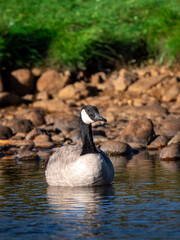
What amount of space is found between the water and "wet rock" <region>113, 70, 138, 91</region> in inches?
465

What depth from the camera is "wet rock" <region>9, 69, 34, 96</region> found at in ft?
80.2

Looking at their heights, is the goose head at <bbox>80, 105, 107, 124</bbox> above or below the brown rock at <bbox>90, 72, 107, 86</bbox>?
below

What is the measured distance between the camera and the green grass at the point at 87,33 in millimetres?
24812

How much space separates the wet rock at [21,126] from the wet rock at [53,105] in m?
2.97

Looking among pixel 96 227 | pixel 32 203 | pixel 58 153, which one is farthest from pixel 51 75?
pixel 96 227

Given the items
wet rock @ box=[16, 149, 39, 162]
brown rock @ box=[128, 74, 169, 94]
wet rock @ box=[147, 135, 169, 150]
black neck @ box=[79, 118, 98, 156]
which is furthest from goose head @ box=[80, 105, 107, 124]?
brown rock @ box=[128, 74, 169, 94]

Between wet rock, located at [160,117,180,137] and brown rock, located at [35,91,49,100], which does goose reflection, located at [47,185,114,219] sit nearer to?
wet rock, located at [160,117,180,137]

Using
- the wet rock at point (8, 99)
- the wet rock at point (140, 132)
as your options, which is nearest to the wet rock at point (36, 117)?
the wet rock at point (8, 99)

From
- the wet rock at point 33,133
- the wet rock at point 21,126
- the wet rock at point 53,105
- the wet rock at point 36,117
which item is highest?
the wet rock at point 53,105

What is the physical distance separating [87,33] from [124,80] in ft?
Answer: 9.29

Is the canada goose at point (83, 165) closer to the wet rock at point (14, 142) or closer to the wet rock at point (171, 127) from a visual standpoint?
the wet rock at point (14, 142)

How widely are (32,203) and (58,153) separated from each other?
230cm

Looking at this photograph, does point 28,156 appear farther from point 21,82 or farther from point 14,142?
point 21,82

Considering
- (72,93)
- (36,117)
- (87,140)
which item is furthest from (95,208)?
(72,93)
